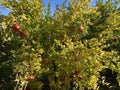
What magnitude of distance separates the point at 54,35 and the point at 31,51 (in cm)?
64

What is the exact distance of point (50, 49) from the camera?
7.64 m

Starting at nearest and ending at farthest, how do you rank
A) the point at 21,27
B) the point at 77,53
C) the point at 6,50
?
1. the point at 77,53
2. the point at 21,27
3. the point at 6,50


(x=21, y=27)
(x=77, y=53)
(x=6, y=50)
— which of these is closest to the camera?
(x=77, y=53)

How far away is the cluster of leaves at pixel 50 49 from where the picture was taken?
7086mm

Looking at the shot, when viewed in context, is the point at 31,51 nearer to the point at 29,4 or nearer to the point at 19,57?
the point at 19,57

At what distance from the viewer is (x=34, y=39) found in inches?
306

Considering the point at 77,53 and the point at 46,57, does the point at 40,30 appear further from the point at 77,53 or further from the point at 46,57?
the point at 77,53

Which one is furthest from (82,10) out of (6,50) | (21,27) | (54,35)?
(6,50)

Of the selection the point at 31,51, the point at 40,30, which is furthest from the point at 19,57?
the point at 40,30

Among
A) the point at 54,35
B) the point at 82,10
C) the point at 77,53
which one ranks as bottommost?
the point at 77,53

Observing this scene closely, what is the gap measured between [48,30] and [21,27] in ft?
1.92

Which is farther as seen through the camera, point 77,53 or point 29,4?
point 29,4

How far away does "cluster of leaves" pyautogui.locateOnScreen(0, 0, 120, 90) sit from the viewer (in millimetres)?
7086

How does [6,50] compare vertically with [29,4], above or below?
below
